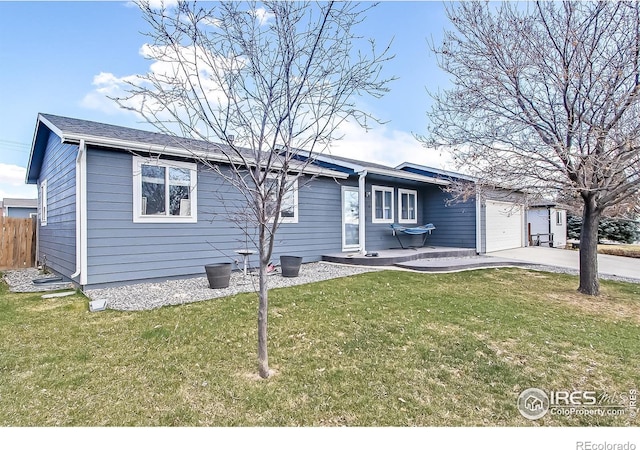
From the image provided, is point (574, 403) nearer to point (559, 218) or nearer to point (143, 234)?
point (143, 234)

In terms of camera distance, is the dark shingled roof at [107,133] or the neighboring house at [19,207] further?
the neighboring house at [19,207]

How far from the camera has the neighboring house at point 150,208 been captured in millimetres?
6164

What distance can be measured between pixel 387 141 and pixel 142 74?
10.0 meters

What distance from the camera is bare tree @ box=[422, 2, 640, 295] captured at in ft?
18.0

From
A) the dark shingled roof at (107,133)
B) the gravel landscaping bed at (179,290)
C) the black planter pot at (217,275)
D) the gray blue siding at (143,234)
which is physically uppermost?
the dark shingled roof at (107,133)

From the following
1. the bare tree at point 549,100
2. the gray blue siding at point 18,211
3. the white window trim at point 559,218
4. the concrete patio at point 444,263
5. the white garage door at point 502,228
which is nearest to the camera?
the bare tree at point 549,100

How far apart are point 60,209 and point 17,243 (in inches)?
171

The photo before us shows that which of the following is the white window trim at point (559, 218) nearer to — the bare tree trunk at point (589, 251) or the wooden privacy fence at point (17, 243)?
the bare tree trunk at point (589, 251)

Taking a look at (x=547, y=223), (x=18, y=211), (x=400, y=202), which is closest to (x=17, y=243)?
(x=400, y=202)

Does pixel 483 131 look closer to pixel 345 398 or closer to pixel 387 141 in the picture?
pixel 387 141

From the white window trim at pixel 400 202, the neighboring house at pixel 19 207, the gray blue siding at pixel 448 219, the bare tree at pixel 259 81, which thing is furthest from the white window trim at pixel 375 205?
the neighboring house at pixel 19 207

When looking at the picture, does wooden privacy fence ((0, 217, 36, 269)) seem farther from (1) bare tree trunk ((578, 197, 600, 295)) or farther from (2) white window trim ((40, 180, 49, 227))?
(1) bare tree trunk ((578, 197, 600, 295))

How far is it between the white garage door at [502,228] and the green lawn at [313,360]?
7928 millimetres

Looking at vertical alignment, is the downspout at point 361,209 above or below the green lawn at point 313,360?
above
